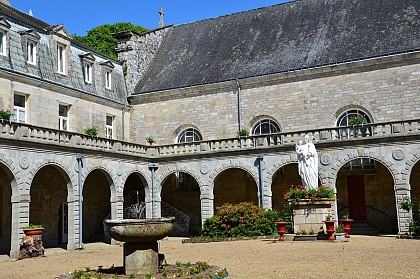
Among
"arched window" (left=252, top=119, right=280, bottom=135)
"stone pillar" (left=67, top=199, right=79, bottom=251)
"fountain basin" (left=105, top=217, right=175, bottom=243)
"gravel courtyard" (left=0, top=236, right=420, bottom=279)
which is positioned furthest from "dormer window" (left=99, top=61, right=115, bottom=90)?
"fountain basin" (left=105, top=217, right=175, bottom=243)

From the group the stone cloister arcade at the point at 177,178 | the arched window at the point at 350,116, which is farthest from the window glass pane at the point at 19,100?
the arched window at the point at 350,116

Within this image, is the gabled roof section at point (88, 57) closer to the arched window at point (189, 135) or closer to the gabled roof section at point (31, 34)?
the gabled roof section at point (31, 34)

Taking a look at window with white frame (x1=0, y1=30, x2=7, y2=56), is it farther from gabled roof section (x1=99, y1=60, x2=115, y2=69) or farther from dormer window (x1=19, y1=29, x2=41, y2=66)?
gabled roof section (x1=99, y1=60, x2=115, y2=69)

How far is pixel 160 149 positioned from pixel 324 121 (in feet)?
24.7

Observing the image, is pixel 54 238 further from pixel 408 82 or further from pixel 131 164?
pixel 408 82

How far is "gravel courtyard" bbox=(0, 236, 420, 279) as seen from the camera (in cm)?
964

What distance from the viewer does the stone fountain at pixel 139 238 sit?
366 inches

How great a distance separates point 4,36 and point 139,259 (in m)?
13.8

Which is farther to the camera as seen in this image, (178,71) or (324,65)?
(178,71)

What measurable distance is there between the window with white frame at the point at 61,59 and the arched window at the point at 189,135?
21.7 ft

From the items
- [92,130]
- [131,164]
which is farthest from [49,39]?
[131,164]

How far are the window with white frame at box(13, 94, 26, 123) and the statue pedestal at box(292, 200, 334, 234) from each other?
11.1 metres

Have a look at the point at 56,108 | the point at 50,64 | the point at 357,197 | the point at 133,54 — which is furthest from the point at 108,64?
the point at 357,197

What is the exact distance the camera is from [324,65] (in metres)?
23.1
